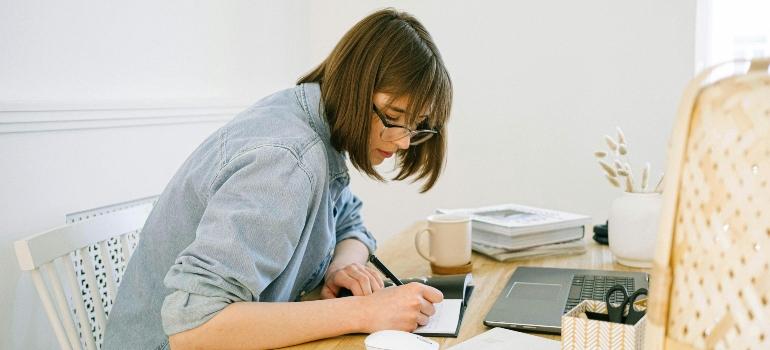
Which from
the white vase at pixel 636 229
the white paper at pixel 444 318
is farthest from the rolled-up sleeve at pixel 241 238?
the white vase at pixel 636 229

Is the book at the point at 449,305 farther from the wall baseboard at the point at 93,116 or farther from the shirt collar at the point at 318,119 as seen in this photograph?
the wall baseboard at the point at 93,116

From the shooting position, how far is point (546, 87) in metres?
2.83

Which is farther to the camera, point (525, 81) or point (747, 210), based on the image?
point (525, 81)

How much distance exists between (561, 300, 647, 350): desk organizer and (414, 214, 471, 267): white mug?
0.55 meters

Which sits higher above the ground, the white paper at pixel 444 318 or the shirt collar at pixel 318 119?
the shirt collar at pixel 318 119

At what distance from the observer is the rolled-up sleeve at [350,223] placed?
1540mm

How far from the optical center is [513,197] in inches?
115

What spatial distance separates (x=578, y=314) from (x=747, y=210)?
43cm

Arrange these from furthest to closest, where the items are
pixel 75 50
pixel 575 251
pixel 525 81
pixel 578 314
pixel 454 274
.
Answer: pixel 525 81 → pixel 75 50 → pixel 575 251 → pixel 454 274 → pixel 578 314

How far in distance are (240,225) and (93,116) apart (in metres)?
0.94

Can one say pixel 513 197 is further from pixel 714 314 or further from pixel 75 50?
pixel 714 314

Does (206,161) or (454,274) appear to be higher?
(206,161)

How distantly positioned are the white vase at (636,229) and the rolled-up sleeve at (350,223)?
1.61 feet

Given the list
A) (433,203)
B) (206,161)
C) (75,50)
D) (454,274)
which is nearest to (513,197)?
(433,203)
